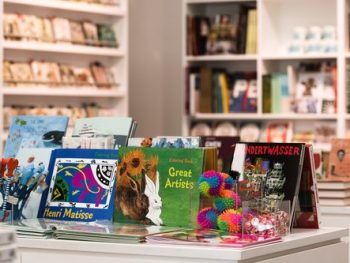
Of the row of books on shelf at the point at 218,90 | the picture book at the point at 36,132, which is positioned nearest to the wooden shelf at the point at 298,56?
the row of books on shelf at the point at 218,90

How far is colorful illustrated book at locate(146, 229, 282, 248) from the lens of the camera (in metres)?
2.39

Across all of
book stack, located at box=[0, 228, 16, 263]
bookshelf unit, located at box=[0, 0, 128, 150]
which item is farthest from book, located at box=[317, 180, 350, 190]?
bookshelf unit, located at box=[0, 0, 128, 150]

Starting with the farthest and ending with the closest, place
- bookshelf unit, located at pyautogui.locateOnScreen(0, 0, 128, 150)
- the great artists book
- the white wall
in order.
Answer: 1. the white wall
2. bookshelf unit, located at pyautogui.locateOnScreen(0, 0, 128, 150)
3. the great artists book

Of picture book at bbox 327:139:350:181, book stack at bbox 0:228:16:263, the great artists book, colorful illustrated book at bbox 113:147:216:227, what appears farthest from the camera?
picture book at bbox 327:139:350:181

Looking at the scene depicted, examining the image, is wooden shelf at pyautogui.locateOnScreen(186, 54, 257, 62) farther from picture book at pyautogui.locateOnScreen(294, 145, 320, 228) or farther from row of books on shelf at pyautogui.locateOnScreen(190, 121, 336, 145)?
picture book at pyautogui.locateOnScreen(294, 145, 320, 228)

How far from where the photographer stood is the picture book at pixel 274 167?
9.19 feet

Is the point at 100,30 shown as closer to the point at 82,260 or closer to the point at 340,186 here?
the point at 340,186

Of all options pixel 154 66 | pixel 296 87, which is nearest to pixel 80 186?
pixel 296 87

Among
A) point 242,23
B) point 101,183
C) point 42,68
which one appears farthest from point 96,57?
point 101,183

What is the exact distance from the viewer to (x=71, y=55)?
6594mm

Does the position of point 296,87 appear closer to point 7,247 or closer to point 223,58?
point 223,58

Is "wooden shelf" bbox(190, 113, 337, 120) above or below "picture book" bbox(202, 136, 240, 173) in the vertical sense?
above

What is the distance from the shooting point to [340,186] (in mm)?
3863

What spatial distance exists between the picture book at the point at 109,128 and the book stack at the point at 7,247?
53.9 inches
